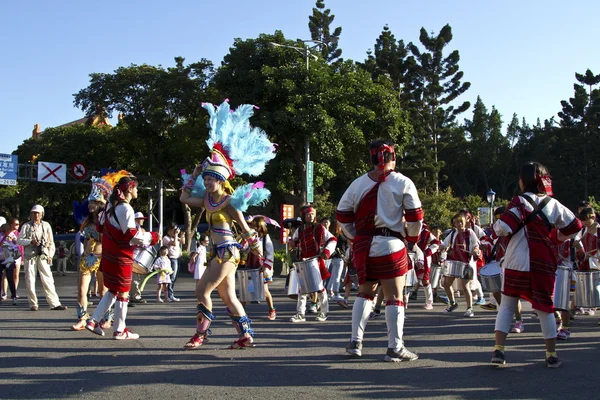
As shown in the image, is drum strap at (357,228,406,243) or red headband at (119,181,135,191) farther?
red headband at (119,181,135,191)

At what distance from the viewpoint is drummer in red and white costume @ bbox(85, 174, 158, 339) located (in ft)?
25.2

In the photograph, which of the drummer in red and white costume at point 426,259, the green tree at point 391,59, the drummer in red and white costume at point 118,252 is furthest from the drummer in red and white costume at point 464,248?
the green tree at point 391,59

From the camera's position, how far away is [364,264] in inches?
240

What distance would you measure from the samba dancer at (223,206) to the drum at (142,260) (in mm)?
2650

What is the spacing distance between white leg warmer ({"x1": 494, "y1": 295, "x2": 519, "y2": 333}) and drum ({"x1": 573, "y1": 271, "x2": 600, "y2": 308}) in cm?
323

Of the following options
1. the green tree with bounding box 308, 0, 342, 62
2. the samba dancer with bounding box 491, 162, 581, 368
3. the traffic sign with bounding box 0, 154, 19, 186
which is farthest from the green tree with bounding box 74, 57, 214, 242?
the samba dancer with bounding box 491, 162, 581, 368

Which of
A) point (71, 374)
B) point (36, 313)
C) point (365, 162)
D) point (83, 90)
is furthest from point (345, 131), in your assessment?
point (71, 374)

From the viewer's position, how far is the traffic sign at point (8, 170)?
111 ft

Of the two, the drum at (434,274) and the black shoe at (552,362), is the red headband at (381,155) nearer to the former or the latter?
the black shoe at (552,362)

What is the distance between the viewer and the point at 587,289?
8719 mm

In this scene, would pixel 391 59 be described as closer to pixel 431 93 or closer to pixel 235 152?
pixel 431 93

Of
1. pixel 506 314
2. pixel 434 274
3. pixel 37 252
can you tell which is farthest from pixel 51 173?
pixel 506 314

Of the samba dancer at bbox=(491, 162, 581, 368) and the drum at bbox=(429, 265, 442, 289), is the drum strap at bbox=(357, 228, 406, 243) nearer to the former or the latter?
the samba dancer at bbox=(491, 162, 581, 368)

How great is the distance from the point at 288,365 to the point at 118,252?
278cm
